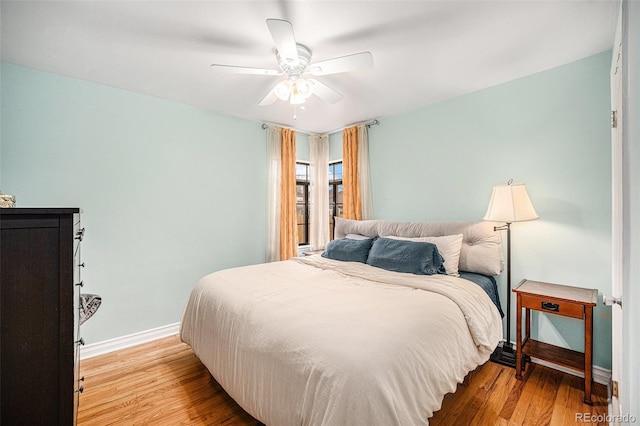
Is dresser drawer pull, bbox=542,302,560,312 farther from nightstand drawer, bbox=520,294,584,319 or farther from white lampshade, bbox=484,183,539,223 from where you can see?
white lampshade, bbox=484,183,539,223

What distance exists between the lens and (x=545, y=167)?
2.43 metres

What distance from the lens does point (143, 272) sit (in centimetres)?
297

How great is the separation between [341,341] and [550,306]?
1818 millimetres

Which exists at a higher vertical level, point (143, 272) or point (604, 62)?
point (604, 62)

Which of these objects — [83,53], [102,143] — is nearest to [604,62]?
[83,53]

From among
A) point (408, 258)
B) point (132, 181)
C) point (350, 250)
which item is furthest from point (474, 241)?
point (132, 181)

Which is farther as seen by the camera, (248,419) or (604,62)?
(604,62)

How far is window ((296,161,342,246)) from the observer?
4.56 meters

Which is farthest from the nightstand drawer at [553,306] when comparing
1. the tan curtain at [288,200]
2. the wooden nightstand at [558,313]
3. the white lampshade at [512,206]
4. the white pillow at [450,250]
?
the tan curtain at [288,200]

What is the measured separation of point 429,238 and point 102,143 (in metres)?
3.33

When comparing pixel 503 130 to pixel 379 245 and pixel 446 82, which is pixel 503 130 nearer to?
pixel 446 82

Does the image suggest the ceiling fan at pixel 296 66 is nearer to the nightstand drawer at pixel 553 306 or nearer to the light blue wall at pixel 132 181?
the light blue wall at pixel 132 181

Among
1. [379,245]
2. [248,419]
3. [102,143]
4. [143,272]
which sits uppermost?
[102,143]

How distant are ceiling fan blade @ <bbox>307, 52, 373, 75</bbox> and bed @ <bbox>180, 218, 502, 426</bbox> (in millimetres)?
1527
